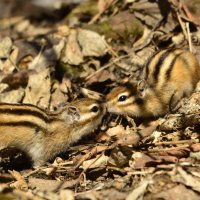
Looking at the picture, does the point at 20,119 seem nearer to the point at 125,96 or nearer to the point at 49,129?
the point at 49,129

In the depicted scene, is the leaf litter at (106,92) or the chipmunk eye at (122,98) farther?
the chipmunk eye at (122,98)

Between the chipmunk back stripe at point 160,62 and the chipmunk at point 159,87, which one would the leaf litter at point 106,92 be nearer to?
the chipmunk at point 159,87

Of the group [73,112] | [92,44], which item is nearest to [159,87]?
[73,112]

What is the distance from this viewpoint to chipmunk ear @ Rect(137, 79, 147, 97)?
279 inches

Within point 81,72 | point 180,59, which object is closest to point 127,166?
point 180,59

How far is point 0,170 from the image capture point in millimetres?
6195

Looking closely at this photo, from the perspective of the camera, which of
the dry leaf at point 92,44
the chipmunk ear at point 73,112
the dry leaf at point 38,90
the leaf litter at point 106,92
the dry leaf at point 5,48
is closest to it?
the leaf litter at point 106,92

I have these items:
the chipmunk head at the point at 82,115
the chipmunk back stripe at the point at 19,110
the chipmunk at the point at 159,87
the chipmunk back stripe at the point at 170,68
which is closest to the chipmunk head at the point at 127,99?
the chipmunk at the point at 159,87

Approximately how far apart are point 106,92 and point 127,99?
27.8 inches

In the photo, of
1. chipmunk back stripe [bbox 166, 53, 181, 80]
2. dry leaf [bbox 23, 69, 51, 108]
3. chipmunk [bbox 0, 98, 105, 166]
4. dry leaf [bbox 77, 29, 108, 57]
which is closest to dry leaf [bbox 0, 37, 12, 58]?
dry leaf [bbox 23, 69, 51, 108]

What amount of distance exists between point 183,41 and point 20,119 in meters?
2.88

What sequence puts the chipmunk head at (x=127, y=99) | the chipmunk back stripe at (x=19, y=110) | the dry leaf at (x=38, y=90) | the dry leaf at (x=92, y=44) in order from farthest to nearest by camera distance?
the dry leaf at (x=92, y=44) → the dry leaf at (x=38, y=90) → the chipmunk head at (x=127, y=99) → the chipmunk back stripe at (x=19, y=110)

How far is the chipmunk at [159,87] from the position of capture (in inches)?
278

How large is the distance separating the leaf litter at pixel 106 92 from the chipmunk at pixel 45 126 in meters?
0.15
